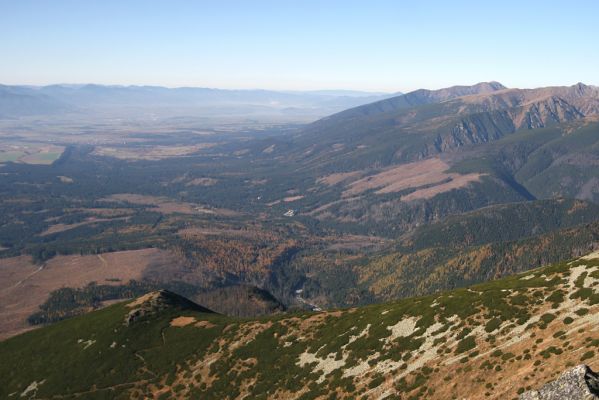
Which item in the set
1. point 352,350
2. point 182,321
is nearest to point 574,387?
point 352,350

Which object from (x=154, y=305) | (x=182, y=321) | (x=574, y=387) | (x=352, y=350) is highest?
(x=574, y=387)

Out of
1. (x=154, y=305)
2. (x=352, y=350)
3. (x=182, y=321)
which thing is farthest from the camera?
→ (x=154, y=305)

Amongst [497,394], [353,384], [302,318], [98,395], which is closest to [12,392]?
[98,395]

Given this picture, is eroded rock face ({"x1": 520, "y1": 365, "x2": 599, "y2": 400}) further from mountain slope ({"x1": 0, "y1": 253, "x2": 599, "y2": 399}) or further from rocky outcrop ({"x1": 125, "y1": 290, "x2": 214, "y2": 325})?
rocky outcrop ({"x1": 125, "y1": 290, "x2": 214, "y2": 325})

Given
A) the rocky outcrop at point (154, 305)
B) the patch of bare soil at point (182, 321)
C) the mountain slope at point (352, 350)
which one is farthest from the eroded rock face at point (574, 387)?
the rocky outcrop at point (154, 305)

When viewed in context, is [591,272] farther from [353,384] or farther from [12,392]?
[12,392]

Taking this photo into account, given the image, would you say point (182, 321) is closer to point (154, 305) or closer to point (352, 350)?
point (154, 305)

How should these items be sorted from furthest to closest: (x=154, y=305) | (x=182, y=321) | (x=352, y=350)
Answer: (x=154, y=305) → (x=182, y=321) → (x=352, y=350)

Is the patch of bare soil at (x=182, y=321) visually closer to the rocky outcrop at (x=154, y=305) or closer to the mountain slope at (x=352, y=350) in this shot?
the mountain slope at (x=352, y=350)
